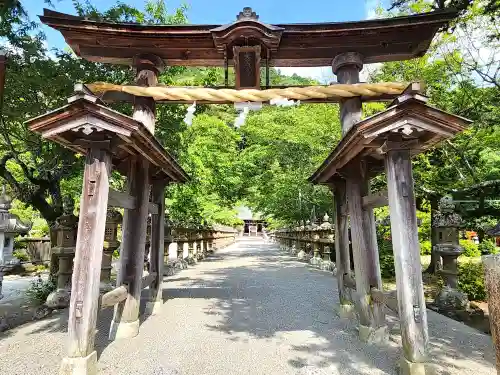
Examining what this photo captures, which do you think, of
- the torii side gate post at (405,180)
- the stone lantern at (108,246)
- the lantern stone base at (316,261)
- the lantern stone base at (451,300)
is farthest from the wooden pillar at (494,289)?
the lantern stone base at (316,261)

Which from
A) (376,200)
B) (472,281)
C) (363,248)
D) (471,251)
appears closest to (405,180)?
(376,200)

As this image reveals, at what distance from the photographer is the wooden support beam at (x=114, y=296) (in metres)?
4.09

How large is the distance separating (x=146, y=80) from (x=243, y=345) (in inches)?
181

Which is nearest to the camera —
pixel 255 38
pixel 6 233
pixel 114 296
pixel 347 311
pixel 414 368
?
pixel 414 368

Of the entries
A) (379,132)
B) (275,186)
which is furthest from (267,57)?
(275,186)

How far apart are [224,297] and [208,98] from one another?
16.2 ft

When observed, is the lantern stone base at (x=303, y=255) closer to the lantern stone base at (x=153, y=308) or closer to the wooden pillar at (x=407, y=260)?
the lantern stone base at (x=153, y=308)

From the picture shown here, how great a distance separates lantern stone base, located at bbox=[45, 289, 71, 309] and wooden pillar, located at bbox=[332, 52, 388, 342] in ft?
19.8

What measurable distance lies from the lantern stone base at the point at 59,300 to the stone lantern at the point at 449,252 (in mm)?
8196

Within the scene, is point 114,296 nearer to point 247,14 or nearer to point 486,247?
point 247,14

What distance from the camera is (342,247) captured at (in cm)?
615

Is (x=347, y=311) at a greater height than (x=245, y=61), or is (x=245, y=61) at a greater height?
(x=245, y=61)

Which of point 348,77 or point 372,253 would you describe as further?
point 348,77

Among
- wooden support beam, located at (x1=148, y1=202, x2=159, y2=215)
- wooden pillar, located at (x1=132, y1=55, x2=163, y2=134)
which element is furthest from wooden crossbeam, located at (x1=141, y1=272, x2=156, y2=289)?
wooden pillar, located at (x1=132, y1=55, x2=163, y2=134)
